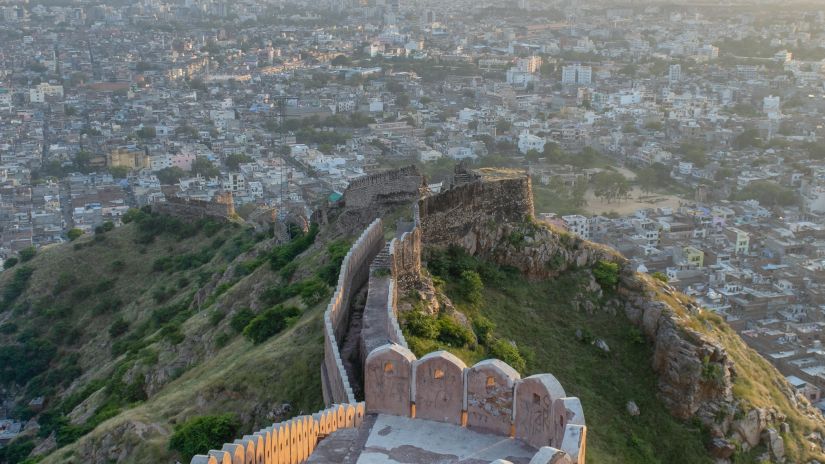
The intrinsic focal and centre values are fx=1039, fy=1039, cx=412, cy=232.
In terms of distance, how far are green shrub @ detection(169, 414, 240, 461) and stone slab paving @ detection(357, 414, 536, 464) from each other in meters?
4.07

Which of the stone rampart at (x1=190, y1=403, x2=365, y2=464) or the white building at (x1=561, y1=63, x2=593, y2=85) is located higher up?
the stone rampart at (x1=190, y1=403, x2=365, y2=464)

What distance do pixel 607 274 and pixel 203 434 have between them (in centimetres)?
755

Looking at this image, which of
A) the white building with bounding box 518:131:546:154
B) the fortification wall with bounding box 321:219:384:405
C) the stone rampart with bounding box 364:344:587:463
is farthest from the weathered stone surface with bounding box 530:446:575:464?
the white building with bounding box 518:131:546:154

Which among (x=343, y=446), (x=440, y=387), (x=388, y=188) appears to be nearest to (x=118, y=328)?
(x=388, y=188)

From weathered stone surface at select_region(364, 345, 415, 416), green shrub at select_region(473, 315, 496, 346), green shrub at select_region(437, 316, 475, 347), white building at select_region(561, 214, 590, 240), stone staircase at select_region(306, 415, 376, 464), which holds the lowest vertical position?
white building at select_region(561, 214, 590, 240)

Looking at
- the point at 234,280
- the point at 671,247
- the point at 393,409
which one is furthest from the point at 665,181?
the point at 393,409

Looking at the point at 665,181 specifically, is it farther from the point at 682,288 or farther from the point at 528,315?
the point at 528,315

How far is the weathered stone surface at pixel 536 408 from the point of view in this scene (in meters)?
8.19

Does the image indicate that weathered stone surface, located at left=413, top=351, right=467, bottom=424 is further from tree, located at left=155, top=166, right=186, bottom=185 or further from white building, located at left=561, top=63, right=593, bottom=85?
white building, located at left=561, top=63, right=593, bottom=85

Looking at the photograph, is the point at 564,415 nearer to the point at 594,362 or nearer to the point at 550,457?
the point at 550,457

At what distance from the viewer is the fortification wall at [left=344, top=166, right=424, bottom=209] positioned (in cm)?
1950

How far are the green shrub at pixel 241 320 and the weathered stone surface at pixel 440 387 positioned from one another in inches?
366

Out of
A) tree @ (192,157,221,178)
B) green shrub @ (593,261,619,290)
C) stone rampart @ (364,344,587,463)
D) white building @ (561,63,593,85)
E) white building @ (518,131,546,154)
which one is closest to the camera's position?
stone rampart @ (364,344,587,463)

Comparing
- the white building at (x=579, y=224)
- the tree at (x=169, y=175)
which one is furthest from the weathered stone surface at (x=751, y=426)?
the tree at (x=169, y=175)
